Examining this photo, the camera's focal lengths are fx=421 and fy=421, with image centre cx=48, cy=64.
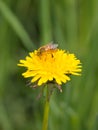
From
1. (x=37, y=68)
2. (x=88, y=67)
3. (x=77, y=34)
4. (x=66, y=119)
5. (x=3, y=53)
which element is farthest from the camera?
(x=77, y=34)

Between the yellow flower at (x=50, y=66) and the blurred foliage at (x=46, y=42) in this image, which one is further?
the blurred foliage at (x=46, y=42)

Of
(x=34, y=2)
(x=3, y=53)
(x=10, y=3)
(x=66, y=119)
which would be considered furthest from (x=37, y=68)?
(x=34, y=2)

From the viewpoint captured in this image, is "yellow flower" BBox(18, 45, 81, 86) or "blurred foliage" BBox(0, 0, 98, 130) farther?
"blurred foliage" BBox(0, 0, 98, 130)

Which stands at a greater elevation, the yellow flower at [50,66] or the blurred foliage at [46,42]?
the blurred foliage at [46,42]

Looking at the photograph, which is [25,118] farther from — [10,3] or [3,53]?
[10,3]

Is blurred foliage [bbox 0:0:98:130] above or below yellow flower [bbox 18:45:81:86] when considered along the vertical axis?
above
